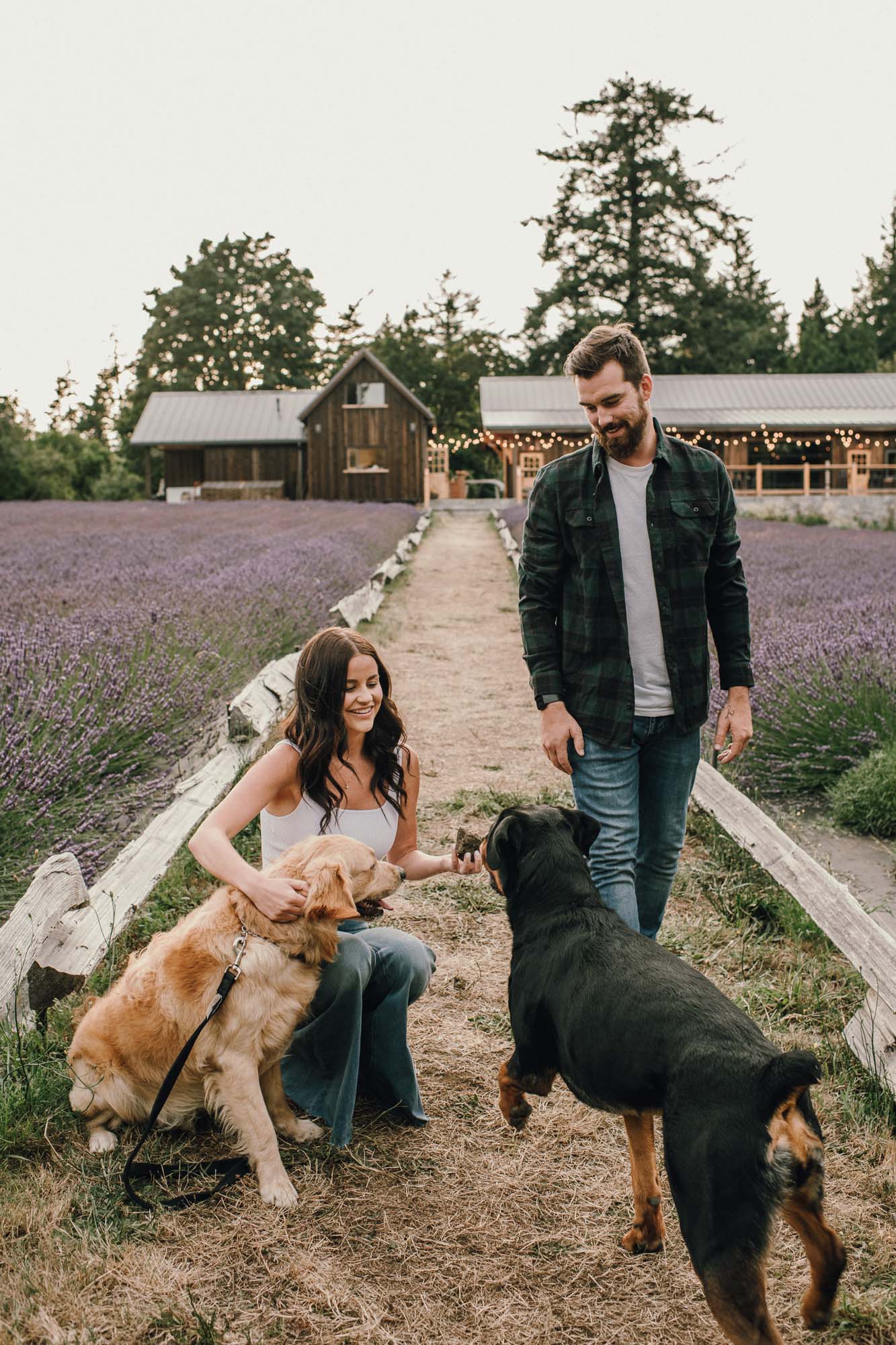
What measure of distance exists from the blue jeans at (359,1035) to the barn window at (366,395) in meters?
40.4

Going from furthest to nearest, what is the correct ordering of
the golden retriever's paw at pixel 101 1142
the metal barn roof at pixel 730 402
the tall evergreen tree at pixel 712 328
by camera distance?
the tall evergreen tree at pixel 712 328 < the metal barn roof at pixel 730 402 < the golden retriever's paw at pixel 101 1142

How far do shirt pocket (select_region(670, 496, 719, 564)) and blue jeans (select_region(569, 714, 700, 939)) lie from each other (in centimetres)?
56

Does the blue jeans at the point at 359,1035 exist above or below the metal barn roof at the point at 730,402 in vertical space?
below

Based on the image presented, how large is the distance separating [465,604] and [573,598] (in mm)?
12394

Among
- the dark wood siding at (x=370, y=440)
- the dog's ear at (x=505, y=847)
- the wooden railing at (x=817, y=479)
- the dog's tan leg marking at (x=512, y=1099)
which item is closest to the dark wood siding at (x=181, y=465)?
the dark wood siding at (x=370, y=440)

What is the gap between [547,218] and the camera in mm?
54688

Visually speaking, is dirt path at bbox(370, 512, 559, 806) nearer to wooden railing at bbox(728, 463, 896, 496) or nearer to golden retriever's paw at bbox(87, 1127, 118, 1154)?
golden retriever's paw at bbox(87, 1127, 118, 1154)

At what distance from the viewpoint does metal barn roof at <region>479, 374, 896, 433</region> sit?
1519 inches

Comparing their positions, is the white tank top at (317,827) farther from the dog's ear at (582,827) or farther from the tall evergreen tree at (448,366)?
the tall evergreen tree at (448,366)

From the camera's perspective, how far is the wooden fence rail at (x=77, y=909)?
9.70ft

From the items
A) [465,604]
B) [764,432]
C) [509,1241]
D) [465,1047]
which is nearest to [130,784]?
[465,1047]

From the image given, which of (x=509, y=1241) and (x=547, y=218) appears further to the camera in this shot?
(x=547, y=218)

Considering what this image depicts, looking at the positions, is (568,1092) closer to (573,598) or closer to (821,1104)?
(821,1104)

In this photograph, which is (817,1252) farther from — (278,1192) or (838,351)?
(838,351)
